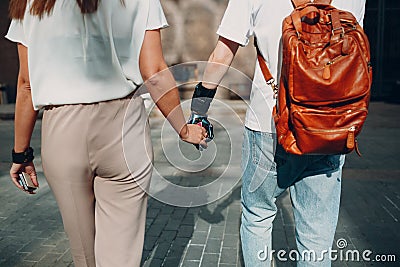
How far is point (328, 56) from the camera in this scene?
1869mm

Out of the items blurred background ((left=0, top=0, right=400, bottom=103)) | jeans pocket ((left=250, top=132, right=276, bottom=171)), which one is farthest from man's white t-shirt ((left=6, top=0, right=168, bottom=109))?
blurred background ((left=0, top=0, right=400, bottom=103))

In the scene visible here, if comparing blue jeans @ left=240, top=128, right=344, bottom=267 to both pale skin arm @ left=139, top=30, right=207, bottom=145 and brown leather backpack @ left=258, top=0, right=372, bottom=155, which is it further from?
pale skin arm @ left=139, top=30, right=207, bottom=145

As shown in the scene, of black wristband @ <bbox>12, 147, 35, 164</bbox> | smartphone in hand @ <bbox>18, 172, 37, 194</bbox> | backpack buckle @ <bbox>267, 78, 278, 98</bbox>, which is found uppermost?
backpack buckle @ <bbox>267, 78, 278, 98</bbox>

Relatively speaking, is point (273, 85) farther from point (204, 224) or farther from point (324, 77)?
point (204, 224)

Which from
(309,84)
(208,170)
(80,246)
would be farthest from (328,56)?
(208,170)

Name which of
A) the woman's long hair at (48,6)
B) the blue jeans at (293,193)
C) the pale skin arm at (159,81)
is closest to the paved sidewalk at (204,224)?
the blue jeans at (293,193)

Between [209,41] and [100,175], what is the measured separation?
10025 mm

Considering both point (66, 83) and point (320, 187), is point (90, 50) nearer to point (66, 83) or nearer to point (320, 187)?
point (66, 83)

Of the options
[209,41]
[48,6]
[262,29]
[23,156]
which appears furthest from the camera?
[209,41]

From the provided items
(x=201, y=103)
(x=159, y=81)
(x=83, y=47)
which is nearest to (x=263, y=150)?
(x=201, y=103)

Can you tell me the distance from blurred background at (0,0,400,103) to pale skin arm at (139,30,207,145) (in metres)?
8.95

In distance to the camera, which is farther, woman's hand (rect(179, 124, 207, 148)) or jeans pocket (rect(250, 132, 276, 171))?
jeans pocket (rect(250, 132, 276, 171))

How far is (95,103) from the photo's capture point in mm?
1787

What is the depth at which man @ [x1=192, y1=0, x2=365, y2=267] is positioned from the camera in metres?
2.11
